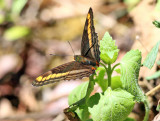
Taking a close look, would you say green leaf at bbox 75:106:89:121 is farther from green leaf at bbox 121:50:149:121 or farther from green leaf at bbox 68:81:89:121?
green leaf at bbox 121:50:149:121

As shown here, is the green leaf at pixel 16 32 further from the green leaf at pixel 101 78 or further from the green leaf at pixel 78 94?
the green leaf at pixel 101 78

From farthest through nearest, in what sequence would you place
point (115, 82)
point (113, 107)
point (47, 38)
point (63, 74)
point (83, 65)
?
point (47, 38), point (115, 82), point (83, 65), point (63, 74), point (113, 107)

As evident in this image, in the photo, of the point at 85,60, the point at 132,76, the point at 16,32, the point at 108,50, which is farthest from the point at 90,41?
the point at 16,32

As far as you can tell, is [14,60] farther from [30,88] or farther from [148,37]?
[148,37]

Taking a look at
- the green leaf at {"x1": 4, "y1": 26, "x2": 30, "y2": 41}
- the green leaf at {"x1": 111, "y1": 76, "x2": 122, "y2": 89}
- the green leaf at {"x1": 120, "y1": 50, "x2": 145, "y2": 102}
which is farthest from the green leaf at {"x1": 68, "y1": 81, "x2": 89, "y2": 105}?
the green leaf at {"x1": 4, "y1": 26, "x2": 30, "y2": 41}

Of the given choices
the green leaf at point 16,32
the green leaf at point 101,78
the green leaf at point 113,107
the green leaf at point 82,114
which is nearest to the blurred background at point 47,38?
the green leaf at point 16,32

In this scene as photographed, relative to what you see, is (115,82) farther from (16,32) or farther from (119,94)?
(16,32)

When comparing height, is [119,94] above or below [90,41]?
below
